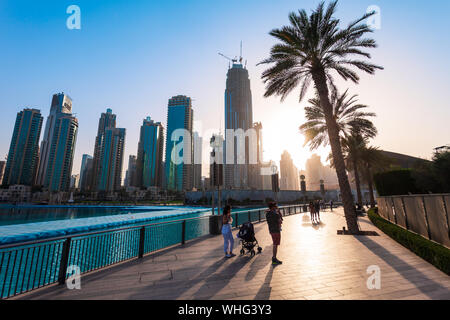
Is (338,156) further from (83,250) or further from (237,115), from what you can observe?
(237,115)

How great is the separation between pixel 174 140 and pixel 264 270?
154199mm

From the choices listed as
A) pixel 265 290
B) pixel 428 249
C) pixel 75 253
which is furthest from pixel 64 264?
pixel 428 249

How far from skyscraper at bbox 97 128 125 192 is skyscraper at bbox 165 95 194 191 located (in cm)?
3861

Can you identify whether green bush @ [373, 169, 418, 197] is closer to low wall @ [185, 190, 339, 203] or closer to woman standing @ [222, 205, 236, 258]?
woman standing @ [222, 205, 236, 258]

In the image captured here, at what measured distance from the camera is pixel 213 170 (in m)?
13.4

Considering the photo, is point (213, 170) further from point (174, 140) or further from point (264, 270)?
point (174, 140)

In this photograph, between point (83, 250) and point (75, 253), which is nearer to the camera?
point (75, 253)

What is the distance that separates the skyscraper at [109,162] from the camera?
505 ft

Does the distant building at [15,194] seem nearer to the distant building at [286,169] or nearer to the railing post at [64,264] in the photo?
the railing post at [64,264]

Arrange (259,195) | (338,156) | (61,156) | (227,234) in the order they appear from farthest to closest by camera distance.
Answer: (61,156)
(259,195)
(338,156)
(227,234)

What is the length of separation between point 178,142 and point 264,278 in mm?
157676

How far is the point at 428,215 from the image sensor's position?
823cm

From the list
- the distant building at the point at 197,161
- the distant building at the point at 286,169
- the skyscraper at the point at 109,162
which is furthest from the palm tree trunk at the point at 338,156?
the skyscraper at the point at 109,162
